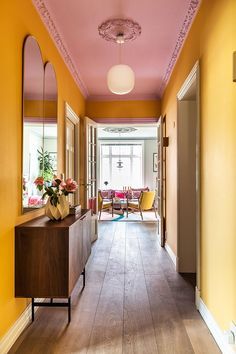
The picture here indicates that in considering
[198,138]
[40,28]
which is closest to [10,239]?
[198,138]

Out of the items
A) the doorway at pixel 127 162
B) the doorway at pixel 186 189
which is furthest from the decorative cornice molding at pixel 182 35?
the doorway at pixel 127 162

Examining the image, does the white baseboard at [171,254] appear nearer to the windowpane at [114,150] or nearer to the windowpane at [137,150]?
the windowpane at [137,150]

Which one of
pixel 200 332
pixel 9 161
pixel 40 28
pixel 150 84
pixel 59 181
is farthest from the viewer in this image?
pixel 150 84

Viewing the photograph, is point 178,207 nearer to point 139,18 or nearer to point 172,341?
point 172,341

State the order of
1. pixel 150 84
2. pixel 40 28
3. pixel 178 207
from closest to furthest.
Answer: pixel 40 28 → pixel 178 207 → pixel 150 84

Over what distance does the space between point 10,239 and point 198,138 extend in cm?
174

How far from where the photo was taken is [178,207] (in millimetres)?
3514

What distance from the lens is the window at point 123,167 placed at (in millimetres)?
11344

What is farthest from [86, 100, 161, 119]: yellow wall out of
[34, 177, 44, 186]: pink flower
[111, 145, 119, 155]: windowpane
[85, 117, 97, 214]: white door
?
[111, 145, 119, 155]: windowpane

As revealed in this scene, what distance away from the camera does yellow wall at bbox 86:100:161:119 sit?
18.0 ft

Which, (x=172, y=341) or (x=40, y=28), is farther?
(x=40, y=28)

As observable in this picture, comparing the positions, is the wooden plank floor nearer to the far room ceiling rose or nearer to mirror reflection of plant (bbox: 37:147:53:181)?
mirror reflection of plant (bbox: 37:147:53:181)

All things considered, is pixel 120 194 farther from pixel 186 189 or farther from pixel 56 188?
pixel 56 188

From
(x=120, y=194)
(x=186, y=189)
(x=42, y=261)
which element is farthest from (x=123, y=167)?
(x=42, y=261)
